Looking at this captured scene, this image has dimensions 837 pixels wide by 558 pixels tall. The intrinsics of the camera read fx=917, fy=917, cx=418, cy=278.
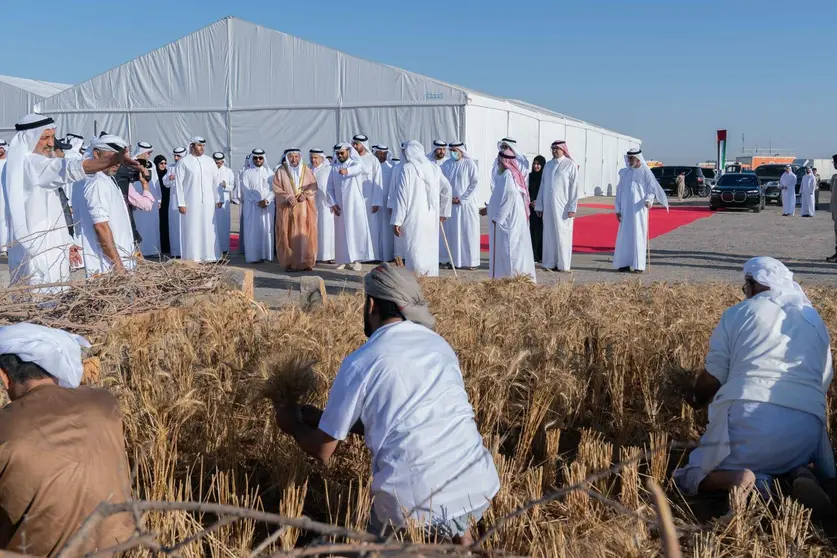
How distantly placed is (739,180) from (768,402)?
29409 millimetres

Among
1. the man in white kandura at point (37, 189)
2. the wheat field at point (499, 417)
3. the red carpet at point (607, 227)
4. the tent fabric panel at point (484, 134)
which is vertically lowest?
the wheat field at point (499, 417)

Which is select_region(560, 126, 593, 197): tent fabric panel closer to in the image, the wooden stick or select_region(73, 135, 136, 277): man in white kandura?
select_region(73, 135, 136, 277): man in white kandura

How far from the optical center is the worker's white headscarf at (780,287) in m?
4.10

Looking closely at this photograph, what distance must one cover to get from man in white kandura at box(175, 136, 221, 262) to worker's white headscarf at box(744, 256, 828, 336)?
441 inches

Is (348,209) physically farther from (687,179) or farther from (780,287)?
(687,179)

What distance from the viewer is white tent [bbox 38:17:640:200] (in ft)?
78.6

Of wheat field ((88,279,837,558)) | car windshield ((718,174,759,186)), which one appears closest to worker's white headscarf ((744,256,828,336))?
wheat field ((88,279,837,558))

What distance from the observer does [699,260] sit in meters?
14.8

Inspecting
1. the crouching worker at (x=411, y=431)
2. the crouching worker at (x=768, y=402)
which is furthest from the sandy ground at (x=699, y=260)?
the crouching worker at (x=411, y=431)

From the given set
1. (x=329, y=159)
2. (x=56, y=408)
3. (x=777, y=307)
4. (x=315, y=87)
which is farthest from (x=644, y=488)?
(x=315, y=87)

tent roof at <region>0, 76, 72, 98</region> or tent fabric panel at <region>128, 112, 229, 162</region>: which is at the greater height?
tent roof at <region>0, 76, 72, 98</region>

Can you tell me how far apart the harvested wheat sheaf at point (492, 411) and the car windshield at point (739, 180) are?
2584 cm

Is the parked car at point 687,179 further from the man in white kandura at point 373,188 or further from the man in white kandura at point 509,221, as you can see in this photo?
the man in white kandura at point 509,221

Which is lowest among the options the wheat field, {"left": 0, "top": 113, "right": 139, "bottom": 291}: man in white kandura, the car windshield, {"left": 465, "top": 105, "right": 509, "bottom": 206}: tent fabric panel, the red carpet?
the wheat field
